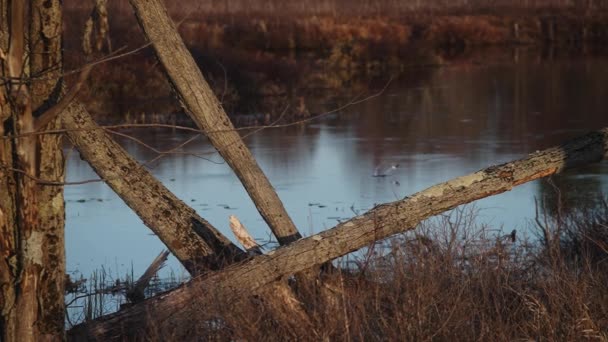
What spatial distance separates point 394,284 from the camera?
5738 millimetres

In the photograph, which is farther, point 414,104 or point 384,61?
point 384,61

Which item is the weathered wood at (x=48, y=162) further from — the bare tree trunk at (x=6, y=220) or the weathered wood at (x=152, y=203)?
the weathered wood at (x=152, y=203)

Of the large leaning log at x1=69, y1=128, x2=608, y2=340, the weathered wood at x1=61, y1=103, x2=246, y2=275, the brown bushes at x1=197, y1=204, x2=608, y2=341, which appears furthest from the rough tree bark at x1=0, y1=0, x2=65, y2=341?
the weathered wood at x1=61, y1=103, x2=246, y2=275

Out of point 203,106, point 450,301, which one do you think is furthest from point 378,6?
point 450,301

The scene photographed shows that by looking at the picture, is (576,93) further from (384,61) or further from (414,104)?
(384,61)

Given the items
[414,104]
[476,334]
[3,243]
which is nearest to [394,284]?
[476,334]

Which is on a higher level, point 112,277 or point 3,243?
point 3,243

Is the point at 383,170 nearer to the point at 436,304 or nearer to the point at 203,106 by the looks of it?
the point at 203,106

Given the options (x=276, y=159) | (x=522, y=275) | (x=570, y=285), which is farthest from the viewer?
(x=276, y=159)

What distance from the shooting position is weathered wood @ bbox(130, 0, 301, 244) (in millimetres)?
6375

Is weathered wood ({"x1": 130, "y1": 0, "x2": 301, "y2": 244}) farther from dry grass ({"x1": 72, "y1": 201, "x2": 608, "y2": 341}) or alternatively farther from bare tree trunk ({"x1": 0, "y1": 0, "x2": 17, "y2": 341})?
bare tree trunk ({"x1": 0, "y1": 0, "x2": 17, "y2": 341})

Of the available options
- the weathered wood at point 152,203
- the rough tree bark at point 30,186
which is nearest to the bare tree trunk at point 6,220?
the rough tree bark at point 30,186

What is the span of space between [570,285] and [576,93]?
51.4 ft

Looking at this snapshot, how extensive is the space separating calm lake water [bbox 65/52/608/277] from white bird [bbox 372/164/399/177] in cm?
7
